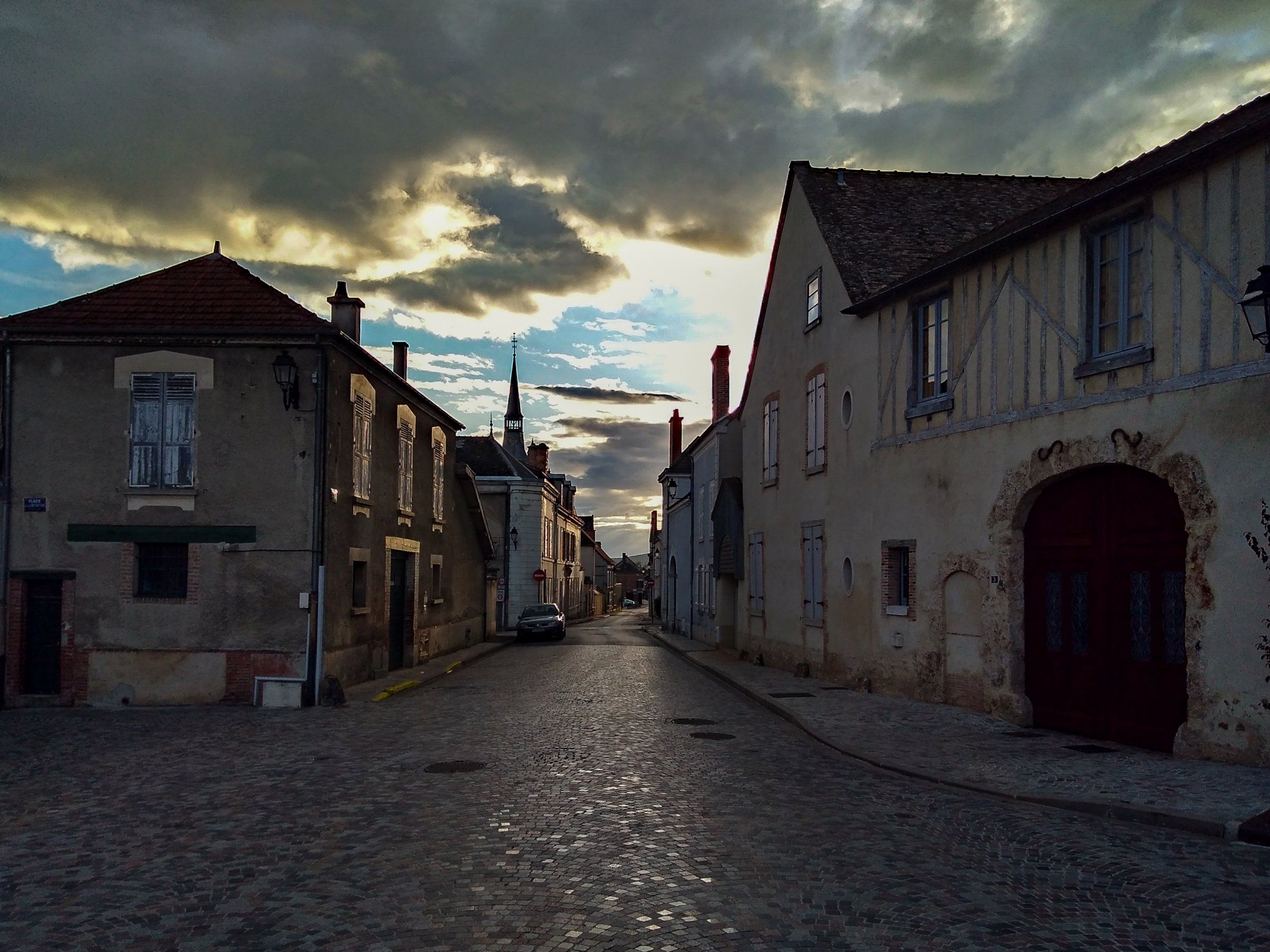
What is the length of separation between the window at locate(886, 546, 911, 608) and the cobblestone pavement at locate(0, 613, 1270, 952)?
5018 mm

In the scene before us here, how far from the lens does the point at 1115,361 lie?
38.8 ft

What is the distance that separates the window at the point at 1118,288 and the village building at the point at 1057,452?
3 cm

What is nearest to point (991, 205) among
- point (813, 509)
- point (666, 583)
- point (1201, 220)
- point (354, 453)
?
point (813, 509)

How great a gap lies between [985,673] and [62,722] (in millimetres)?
12906

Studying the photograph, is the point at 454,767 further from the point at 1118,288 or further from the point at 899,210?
the point at 899,210

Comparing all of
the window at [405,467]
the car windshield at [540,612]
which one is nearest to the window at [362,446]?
the window at [405,467]

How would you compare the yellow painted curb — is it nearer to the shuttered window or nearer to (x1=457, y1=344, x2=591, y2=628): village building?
the shuttered window

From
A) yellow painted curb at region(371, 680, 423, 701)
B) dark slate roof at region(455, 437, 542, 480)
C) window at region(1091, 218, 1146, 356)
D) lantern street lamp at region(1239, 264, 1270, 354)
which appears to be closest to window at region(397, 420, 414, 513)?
yellow painted curb at region(371, 680, 423, 701)

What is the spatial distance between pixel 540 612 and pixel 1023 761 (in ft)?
93.5

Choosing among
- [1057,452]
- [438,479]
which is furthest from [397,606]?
[1057,452]

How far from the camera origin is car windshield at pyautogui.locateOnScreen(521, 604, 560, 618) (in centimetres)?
3791

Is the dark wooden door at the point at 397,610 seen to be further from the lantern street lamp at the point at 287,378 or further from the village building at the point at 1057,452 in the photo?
the village building at the point at 1057,452

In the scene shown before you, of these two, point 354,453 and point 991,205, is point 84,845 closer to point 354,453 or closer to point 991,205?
point 354,453

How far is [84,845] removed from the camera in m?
7.41
